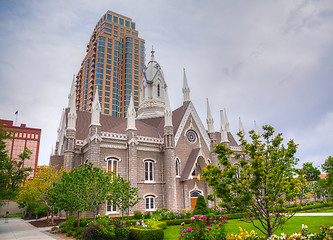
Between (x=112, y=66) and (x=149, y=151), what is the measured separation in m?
65.3

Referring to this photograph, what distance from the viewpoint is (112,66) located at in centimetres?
8819

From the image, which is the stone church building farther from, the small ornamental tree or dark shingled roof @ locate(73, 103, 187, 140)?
the small ornamental tree

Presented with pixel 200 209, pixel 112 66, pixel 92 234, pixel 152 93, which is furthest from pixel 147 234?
pixel 112 66

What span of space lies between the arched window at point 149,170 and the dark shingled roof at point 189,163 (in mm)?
3891

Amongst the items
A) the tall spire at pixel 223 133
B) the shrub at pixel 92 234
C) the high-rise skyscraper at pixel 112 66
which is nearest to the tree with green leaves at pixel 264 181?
the shrub at pixel 92 234

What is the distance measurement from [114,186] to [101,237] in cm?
470

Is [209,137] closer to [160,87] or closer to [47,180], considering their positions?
[160,87]

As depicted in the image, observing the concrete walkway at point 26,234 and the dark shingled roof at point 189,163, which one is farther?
the dark shingled roof at point 189,163

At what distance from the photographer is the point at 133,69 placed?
3669 inches

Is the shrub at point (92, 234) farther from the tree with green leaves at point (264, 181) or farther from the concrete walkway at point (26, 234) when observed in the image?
the tree with green leaves at point (264, 181)

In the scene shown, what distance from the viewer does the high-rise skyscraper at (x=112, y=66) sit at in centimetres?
8569

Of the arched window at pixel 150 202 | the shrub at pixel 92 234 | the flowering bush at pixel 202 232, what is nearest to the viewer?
the flowering bush at pixel 202 232

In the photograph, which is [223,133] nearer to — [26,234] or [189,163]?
[189,163]

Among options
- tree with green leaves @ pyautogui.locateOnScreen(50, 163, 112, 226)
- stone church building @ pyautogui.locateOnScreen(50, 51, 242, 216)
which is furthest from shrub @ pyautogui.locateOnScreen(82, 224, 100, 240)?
stone church building @ pyautogui.locateOnScreen(50, 51, 242, 216)
